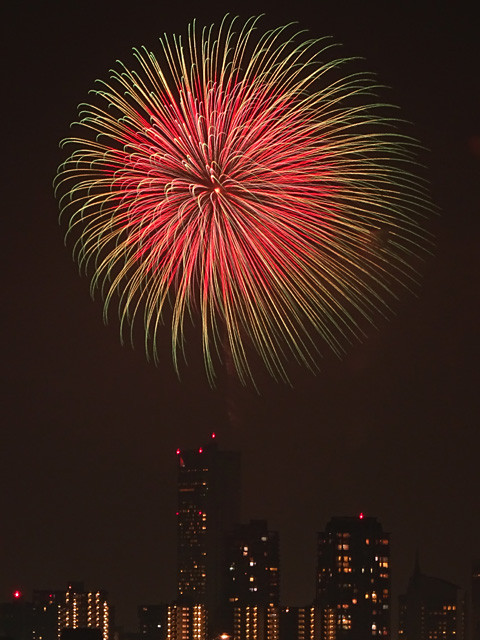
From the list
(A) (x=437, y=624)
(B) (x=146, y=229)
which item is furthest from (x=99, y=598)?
(B) (x=146, y=229)

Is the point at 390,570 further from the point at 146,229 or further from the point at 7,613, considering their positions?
the point at 146,229

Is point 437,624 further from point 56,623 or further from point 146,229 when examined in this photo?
point 146,229

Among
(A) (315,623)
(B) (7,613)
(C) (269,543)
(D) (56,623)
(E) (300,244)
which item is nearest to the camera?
(E) (300,244)

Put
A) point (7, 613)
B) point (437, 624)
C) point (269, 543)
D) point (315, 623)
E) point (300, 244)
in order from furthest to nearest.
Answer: point (437, 624), point (269, 543), point (315, 623), point (7, 613), point (300, 244)

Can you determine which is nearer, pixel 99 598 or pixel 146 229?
pixel 146 229

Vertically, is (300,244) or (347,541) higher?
(347,541)

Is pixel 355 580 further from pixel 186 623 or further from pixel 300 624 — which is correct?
pixel 186 623

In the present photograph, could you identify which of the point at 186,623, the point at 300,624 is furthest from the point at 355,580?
the point at 186,623
